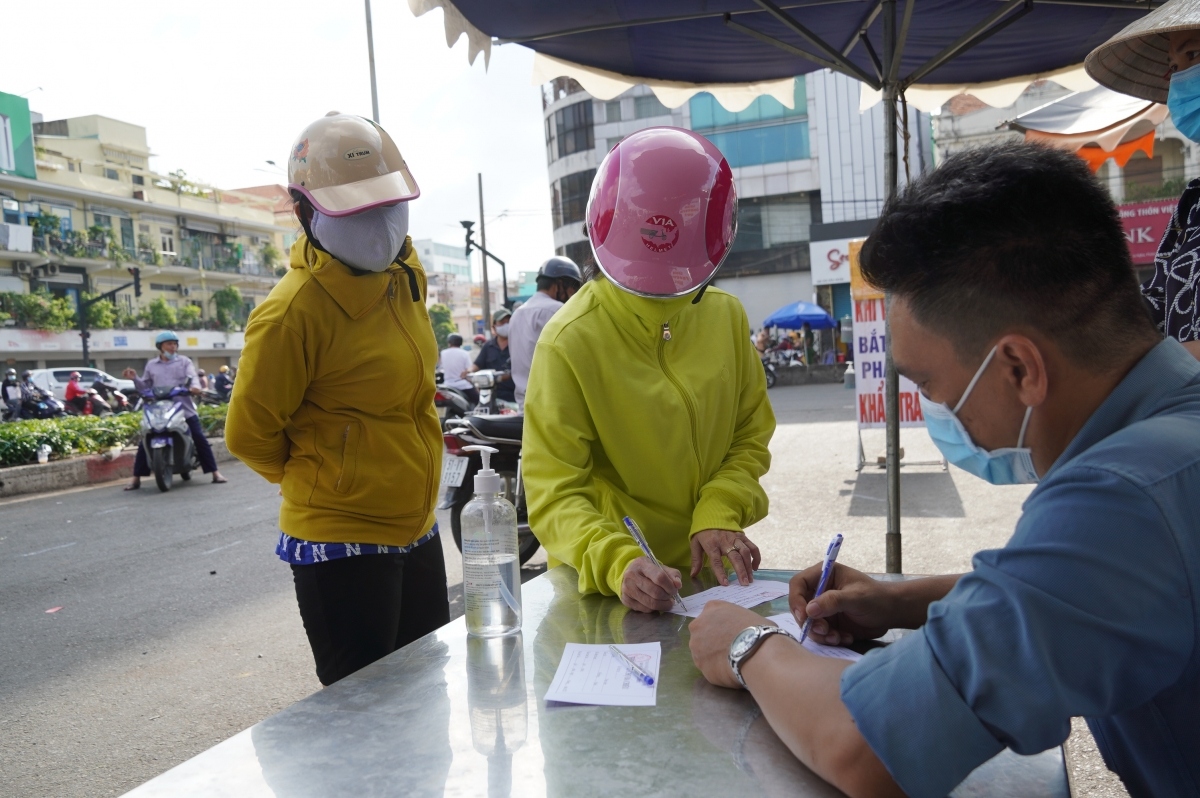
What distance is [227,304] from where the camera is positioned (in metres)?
51.4

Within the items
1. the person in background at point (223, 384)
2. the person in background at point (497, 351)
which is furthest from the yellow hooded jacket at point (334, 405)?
the person in background at point (223, 384)

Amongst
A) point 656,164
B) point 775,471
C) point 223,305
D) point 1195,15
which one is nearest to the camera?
point 656,164

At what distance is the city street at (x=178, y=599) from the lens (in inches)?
135

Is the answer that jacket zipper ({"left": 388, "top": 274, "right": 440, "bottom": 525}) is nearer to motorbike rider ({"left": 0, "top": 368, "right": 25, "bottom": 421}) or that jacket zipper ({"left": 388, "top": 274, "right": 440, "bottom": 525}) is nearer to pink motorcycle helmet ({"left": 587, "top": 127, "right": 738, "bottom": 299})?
pink motorcycle helmet ({"left": 587, "top": 127, "right": 738, "bottom": 299})

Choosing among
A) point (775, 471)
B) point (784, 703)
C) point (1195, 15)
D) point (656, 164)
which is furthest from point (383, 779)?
point (775, 471)

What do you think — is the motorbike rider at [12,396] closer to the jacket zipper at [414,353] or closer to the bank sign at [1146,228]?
the jacket zipper at [414,353]

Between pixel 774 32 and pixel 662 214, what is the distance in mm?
2612

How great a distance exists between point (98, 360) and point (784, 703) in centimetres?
4854

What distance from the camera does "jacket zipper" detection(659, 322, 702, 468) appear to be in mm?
1977

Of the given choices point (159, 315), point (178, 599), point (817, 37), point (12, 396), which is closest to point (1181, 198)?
point (817, 37)

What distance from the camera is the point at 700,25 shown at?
392 cm

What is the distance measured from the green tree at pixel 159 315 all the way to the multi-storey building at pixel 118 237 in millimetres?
945

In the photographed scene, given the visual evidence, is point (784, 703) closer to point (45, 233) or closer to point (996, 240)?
point (996, 240)

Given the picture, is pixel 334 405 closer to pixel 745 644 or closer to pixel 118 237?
pixel 745 644
